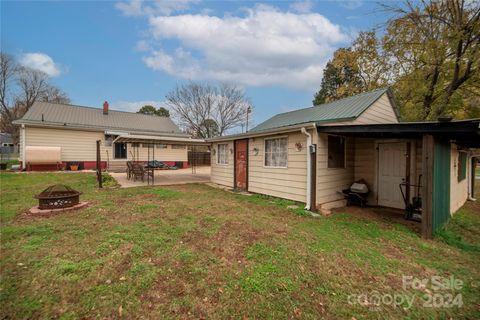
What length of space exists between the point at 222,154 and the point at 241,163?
1718 millimetres

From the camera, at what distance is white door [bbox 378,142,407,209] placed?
645 cm

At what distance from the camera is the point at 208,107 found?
27.0 metres

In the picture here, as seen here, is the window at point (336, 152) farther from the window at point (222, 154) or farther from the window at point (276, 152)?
the window at point (222, 154)

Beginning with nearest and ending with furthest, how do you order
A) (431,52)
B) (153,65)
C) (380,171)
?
1. (380,171)
2. (431,52)
3. (153,65)

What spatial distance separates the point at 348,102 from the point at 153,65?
14.4 metres

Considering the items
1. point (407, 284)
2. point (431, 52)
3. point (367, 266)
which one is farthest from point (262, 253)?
point (431, 52)

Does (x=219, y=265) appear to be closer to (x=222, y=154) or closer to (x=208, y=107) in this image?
(x=222, y=154)

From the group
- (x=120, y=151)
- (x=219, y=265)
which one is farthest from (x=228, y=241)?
(x=120, y=151)

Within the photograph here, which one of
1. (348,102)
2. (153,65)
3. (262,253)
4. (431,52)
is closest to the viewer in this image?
(262,253)

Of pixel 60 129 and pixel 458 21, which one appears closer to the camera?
pixel 458 21

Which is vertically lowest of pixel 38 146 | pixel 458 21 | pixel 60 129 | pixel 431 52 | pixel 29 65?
pixel 38 146

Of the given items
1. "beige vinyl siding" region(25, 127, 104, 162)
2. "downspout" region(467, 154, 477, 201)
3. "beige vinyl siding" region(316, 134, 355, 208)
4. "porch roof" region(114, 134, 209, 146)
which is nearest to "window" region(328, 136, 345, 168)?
"beige vinyl siding" region(316, 134, 355, 208)

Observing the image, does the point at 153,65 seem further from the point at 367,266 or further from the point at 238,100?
the point at 367,266

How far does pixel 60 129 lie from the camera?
1471 centimetres
